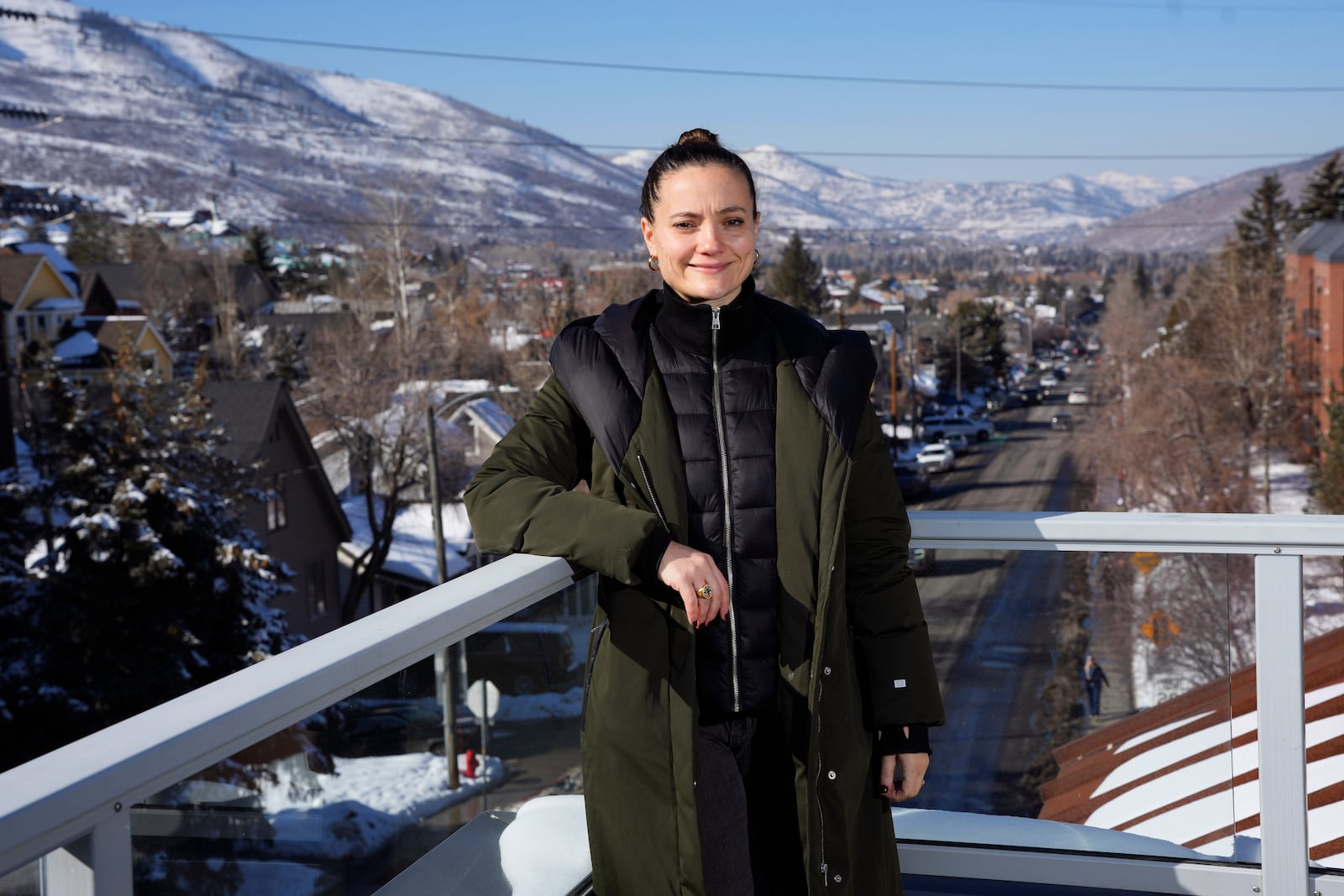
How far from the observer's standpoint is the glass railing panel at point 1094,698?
8.11 feet

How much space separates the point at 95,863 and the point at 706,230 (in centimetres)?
131

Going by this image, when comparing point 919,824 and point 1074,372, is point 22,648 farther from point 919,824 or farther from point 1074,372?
point 1074,372

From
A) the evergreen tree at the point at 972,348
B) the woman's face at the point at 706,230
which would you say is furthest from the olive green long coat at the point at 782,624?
the evergreen tree at the point at 972,348

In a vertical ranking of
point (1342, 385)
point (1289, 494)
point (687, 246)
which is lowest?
point (1289, 494)

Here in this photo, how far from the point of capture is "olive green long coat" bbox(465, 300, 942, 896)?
1.91 meters

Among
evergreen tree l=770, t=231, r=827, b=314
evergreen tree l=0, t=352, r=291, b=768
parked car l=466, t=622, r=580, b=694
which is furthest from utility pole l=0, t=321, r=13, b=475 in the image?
evergreen tree l=770, t=231, r=827, b=314

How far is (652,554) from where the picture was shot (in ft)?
6.02

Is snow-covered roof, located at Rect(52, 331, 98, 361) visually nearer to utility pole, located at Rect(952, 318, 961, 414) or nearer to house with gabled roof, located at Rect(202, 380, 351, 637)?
house with gabled roof, located at Rect(202, 380, 351, 637)

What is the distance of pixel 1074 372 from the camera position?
4742 inches

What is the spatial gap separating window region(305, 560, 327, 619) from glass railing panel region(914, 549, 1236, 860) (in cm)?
2560

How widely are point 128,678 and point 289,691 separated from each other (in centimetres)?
1634

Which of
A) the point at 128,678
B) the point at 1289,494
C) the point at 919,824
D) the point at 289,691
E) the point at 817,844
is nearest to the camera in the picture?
the point at 289,691

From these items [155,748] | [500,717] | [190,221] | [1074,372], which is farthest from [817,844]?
[190,221]

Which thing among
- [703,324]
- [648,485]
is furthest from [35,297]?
[648,485]
